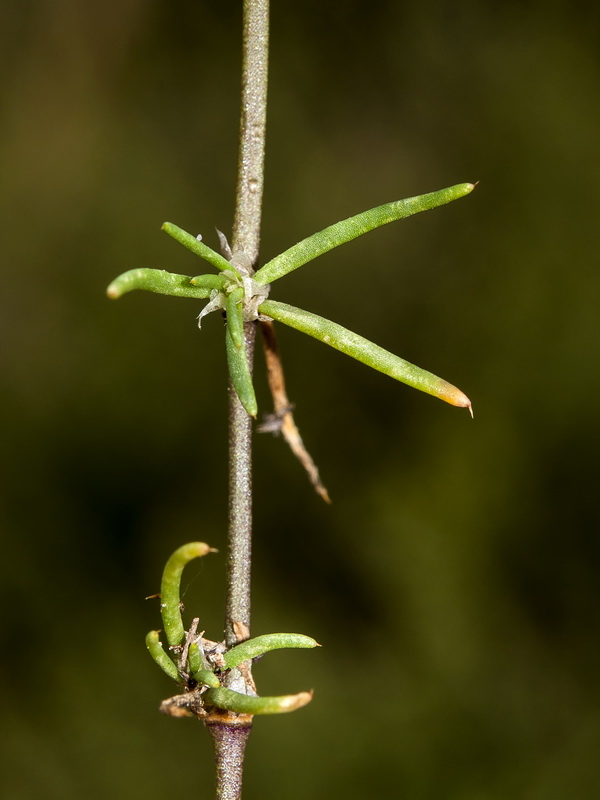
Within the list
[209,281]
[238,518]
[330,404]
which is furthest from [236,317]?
[330,404]

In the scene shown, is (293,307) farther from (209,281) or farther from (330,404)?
(330,404)

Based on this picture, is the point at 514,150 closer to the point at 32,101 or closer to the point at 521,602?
the point at 521,602

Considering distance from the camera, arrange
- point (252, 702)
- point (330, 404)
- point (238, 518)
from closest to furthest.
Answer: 1. point (252, 702)
2. point (238, 518)
3. point (330, 404)

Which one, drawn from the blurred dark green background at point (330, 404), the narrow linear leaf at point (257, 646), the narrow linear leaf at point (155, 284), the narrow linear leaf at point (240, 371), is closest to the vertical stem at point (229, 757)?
the narrow linear leaf at point (257, 646)

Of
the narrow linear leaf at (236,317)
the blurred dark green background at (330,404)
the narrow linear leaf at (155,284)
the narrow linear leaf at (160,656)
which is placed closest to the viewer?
the narrow linear leaf at (155,284)

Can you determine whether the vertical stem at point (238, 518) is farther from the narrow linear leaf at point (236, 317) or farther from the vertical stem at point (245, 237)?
the narrow linear leaf at point (236, 317)
